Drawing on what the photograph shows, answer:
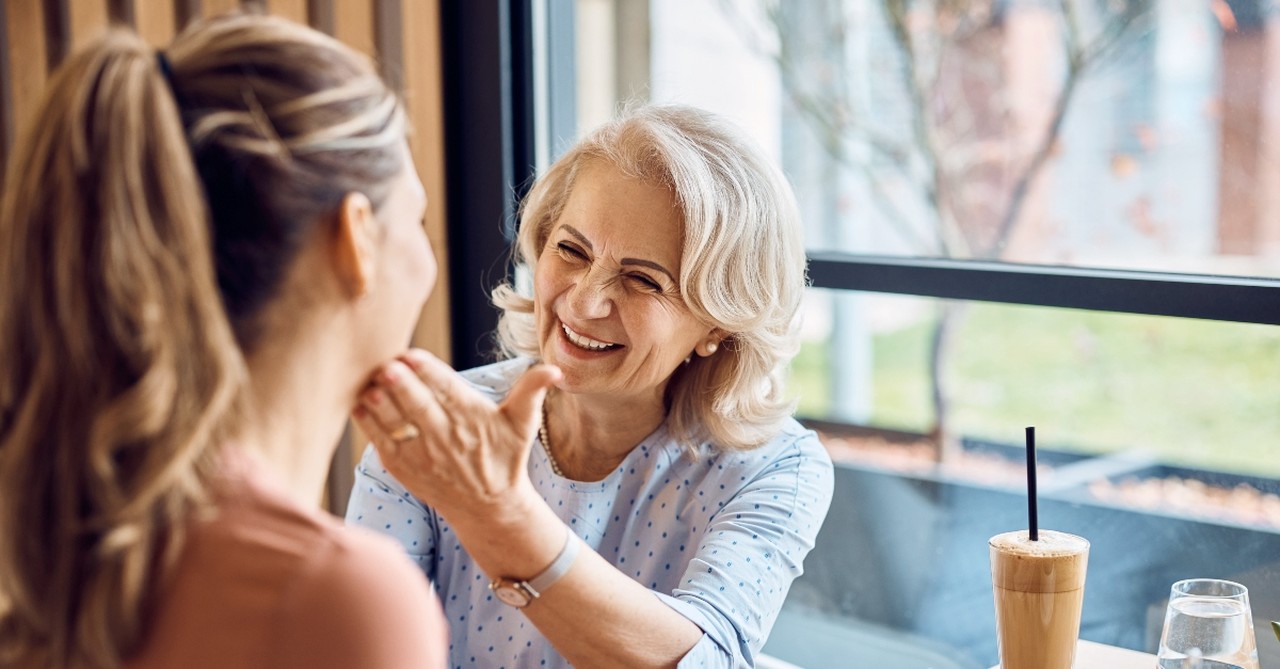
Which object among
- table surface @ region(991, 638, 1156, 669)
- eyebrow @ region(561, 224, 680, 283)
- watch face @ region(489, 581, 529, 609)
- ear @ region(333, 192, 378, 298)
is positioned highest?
ear @ region(333, 192, 378, 298)

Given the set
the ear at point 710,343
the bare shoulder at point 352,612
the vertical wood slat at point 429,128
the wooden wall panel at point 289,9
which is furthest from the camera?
the vertical wood slat at point 429,128

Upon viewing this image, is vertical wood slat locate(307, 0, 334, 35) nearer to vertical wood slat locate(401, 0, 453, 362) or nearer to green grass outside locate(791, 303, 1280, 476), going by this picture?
vertical wood slat locate(401, 0, 453, 362)

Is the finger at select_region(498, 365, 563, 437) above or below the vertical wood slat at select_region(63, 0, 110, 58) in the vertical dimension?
below

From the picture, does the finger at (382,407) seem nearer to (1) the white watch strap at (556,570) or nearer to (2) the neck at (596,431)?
(1) the white watch strap at (556,570)

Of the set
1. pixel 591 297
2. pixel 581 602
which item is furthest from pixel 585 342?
pixel 581 602

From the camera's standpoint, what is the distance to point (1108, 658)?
1.69 meters

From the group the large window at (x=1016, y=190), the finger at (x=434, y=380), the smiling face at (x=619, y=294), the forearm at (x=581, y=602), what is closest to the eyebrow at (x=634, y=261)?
the smiling face at (x=619, y=294)

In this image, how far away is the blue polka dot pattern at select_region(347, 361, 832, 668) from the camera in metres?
1.75

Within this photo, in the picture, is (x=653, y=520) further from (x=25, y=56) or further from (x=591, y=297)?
(x=25, y=56)

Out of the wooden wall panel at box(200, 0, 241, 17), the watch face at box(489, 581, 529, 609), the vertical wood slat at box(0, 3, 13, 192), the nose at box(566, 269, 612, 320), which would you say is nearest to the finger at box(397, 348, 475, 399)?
the watch face at box(489, 581, 529, 609)

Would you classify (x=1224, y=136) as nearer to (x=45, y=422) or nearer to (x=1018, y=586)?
(x=1018, y=586)

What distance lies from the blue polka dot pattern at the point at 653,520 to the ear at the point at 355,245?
31.6 inches

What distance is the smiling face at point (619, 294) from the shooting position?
179cm

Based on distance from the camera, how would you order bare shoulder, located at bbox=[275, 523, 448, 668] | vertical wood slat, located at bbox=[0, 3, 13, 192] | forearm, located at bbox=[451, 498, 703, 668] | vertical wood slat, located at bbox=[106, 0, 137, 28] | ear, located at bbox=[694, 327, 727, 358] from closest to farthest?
1. bare shoulder, located at bbox=[275, 523, 448, 668]
2. forearm, located at bbox=[451, 498, 703, 668]
3. ear, located at bbox=[694, 327, 727, 358]
4. vertical wood slat, located at bbox=[0, 3, 13, 192]
5. vertical wood slat, located at bbox=[106, 0, 137, 28]
